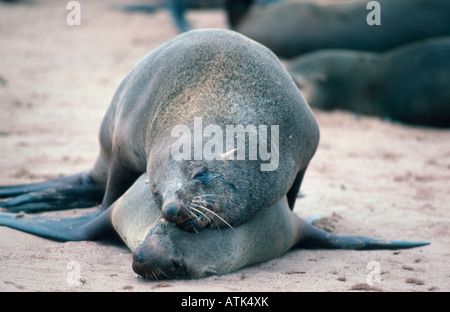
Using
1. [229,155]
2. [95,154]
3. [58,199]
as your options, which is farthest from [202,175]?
[95,154]

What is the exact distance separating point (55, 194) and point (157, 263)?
188 centimetres

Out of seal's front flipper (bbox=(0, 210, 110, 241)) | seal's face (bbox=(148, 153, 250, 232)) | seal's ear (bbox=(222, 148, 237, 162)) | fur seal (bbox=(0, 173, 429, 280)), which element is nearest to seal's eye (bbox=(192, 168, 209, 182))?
seal's face (bbox=(148, 153, 250, 232))

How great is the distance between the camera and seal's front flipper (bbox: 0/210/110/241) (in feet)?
11.9

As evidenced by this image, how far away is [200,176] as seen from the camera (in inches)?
113

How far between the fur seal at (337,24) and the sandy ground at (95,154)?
5.67 ft

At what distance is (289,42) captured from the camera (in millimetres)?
10203

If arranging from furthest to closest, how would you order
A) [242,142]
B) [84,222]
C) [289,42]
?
[289,42], [84,222], [242,142]

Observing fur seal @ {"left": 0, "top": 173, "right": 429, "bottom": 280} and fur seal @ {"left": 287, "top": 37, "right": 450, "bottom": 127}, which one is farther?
fur seal @ {"left": 287, "top": 37, "right": 450, "bottom": 127}

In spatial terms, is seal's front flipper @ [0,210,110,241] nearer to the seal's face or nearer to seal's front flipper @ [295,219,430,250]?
the seal's face

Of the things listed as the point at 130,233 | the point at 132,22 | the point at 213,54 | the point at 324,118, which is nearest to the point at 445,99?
the point at 324,118

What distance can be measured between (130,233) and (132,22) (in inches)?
373

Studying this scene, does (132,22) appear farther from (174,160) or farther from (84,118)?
(174,160)

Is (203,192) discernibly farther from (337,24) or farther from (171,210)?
(337,24)

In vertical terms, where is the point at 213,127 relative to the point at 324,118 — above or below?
above
